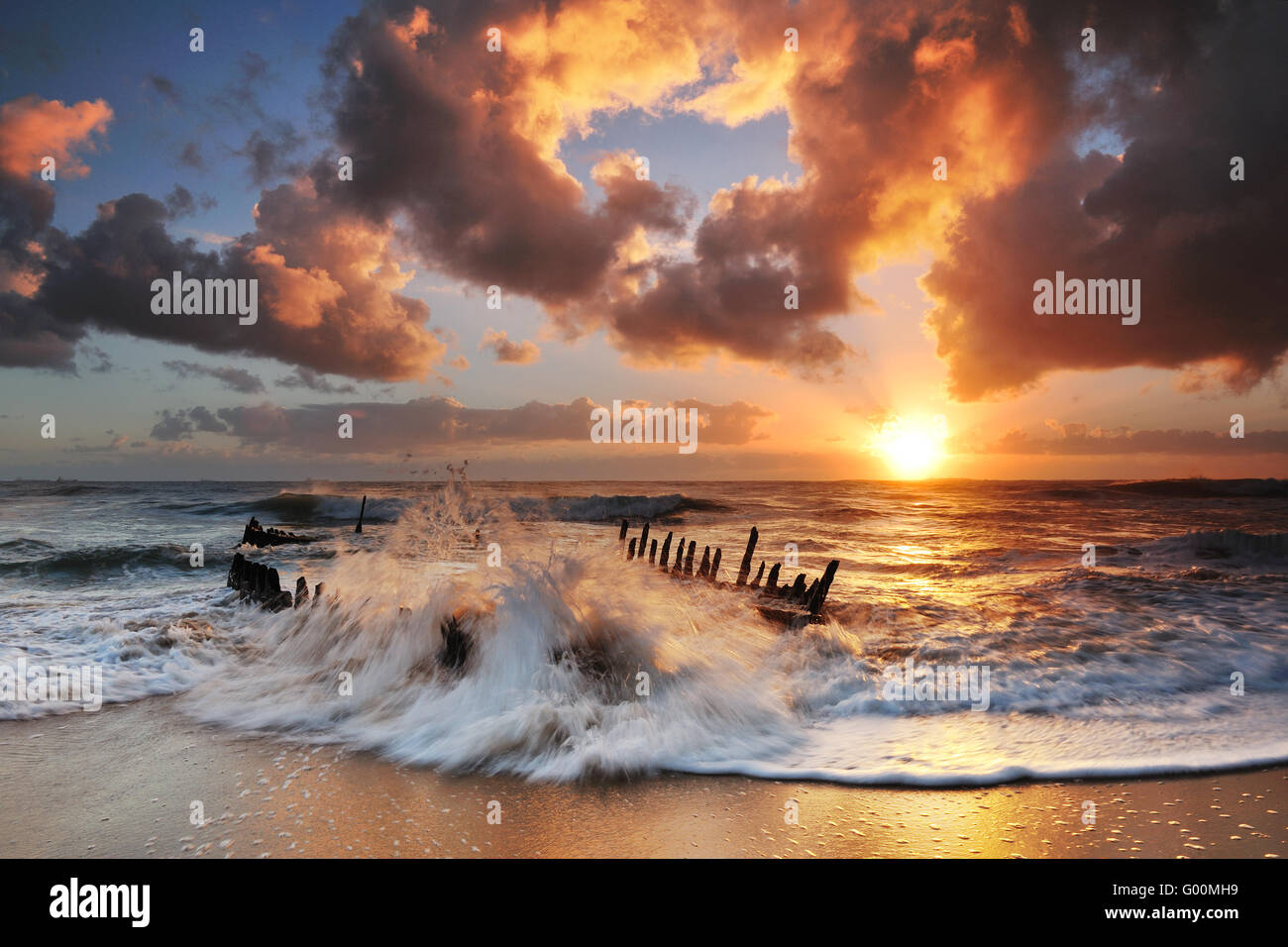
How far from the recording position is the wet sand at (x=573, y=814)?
3973 mm

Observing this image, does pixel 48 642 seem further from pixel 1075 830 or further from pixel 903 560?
pixel 903 560

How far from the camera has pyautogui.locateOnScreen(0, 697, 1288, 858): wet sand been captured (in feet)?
13.0

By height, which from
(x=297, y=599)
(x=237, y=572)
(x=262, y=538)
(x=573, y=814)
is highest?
(x=237, y=572)

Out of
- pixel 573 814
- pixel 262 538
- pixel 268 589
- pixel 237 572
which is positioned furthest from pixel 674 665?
pixel 262 538


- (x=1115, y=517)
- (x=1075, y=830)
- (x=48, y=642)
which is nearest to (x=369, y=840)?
(x=1075, y=830)

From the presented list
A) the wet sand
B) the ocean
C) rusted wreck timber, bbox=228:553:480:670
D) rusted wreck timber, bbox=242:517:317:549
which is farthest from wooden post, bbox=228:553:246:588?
rusted wreck timber, bbox=242:517:317:549

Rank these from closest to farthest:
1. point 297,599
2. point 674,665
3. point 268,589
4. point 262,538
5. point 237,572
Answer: point 674,665 < point 297,599 < point 268,589 < point 237,572 < point 262,538

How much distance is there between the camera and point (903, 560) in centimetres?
2025

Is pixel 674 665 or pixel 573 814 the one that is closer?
pixel 573 814

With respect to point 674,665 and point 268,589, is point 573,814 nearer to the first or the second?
point 674,665

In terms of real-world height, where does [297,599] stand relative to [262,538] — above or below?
above

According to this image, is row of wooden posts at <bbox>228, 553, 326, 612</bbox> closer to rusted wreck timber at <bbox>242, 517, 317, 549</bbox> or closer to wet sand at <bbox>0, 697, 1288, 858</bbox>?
wet sand at <bbox>0, 697, 1288, 858</bbox>

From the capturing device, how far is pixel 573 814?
445cm
